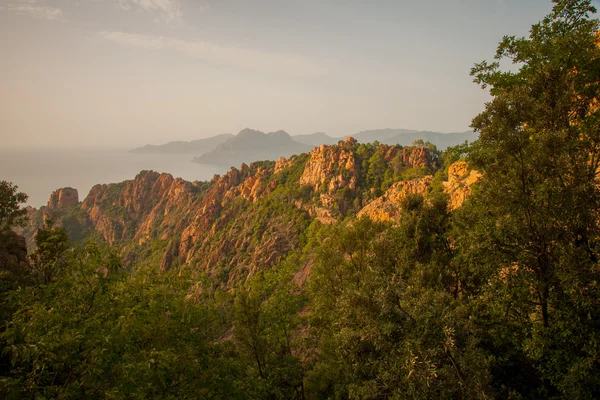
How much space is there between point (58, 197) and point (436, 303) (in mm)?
197664

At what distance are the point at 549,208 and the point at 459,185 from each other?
2915 centimetres

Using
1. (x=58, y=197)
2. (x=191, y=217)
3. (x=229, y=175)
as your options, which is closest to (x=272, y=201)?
(x=229, y=175)

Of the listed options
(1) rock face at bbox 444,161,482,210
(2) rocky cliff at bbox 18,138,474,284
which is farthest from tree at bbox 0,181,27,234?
(2) rocky cliff at bbox 18,138,474,284

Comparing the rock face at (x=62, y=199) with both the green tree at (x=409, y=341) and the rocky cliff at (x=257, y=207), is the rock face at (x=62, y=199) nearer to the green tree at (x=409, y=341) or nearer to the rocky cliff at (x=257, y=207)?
the rocky cliff at (x=257, y=207)

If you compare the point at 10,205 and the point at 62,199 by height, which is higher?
the point at 10,205

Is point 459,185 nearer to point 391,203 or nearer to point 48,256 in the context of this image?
point 391,203

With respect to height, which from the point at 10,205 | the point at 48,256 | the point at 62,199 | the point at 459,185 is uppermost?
the point at 10,205

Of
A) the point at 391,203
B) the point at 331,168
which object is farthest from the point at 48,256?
the point at 331,168

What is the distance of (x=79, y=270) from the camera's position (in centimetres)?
1000

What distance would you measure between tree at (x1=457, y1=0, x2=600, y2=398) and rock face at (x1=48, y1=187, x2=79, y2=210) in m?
193

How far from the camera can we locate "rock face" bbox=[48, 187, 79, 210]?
152625 mm

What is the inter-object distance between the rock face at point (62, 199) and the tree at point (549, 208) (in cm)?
19332

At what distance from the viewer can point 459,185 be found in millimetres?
36219

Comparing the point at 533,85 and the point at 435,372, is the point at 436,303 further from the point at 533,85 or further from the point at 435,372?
the point at 533,85
